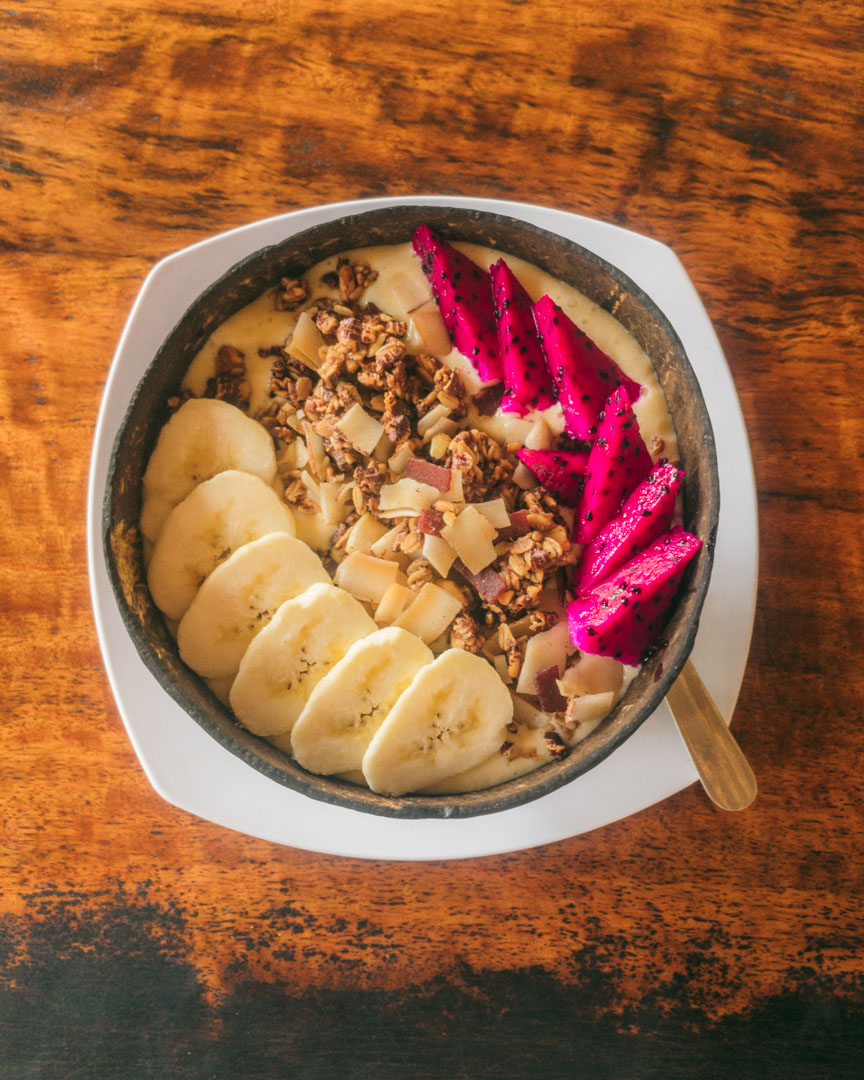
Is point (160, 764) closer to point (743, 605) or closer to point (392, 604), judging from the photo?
point (392, 604)

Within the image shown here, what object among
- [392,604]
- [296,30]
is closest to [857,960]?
[392,604]

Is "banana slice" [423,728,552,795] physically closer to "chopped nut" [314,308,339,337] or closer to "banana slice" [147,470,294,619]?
→ "banana slice" [147,470,294,619]

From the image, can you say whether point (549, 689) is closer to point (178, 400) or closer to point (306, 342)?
point (306, 342)

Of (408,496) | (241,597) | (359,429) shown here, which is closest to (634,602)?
(408,496)

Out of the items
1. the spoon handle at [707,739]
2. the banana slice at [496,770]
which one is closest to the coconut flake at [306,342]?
the banana slice at [496,770]

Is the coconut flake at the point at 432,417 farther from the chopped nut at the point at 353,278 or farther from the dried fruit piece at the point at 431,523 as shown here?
the chopped nut at the point at 353,278

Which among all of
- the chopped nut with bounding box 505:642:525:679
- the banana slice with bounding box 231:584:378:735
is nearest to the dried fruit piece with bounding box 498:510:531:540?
the chopped nut with bounding box 505:642:525:679
